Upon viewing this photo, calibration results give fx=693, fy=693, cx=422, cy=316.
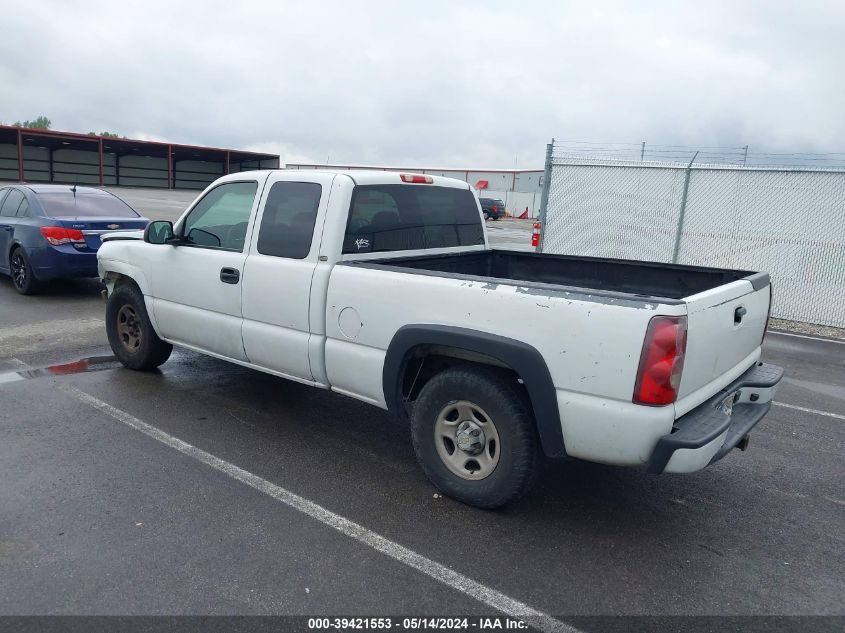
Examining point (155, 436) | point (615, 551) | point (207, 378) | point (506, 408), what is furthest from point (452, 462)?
point (207, 378)

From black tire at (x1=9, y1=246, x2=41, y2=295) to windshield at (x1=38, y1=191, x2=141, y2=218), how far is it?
74cm

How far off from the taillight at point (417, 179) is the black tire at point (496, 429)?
71.4 inches

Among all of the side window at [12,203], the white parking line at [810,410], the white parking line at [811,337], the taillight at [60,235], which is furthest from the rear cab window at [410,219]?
the side window at [12,203]

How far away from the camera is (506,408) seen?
368 cm

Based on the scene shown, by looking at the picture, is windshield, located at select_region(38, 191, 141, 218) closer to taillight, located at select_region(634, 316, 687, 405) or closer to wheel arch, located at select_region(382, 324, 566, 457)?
wheel arch, located at select_region(382, 324, 566, 457)

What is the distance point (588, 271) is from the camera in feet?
17.8

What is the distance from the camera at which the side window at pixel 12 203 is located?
10302 millimetres

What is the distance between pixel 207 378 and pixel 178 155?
5350 centimetres

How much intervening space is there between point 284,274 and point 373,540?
1.97m

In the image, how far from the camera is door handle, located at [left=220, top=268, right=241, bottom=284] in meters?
5.05

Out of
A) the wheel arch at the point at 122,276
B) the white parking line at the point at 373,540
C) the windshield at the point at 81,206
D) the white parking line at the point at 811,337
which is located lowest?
the white parking line at the point at 373,540

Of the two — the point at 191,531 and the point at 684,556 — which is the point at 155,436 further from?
the point at 684,556

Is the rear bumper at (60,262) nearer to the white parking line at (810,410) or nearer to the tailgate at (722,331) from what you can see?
the tailgate at (722,331)

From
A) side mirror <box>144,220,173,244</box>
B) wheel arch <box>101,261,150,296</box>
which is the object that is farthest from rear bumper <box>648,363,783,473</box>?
wheel arch <box>101,261,150,296</box>
